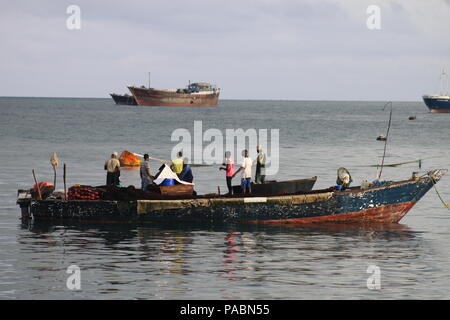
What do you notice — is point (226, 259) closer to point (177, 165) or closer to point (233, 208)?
point (233, 208)

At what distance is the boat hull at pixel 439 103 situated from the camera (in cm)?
18875

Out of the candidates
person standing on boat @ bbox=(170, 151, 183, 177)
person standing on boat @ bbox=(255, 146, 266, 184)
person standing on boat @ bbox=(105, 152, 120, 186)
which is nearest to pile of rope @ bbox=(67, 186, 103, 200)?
person standing on boat @ bbox=(105, 152, 120, 186)

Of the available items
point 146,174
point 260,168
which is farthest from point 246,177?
point 146,174

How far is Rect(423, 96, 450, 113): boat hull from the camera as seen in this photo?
189 metres

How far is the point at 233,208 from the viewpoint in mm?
27969

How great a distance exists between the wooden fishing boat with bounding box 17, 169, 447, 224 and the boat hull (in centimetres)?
16559

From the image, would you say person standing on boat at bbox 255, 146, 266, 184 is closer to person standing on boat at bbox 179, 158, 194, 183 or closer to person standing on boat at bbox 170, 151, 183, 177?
person standing on boat at bbox 179, 158, 194, 183

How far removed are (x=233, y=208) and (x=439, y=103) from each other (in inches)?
6768

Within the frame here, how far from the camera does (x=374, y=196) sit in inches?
1114

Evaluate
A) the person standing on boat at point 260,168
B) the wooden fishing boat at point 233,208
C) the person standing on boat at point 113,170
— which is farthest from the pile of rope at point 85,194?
the person standing on boat at point 260,168

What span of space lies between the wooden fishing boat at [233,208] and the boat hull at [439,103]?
165593 millimetres

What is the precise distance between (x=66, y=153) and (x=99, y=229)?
129 ft
